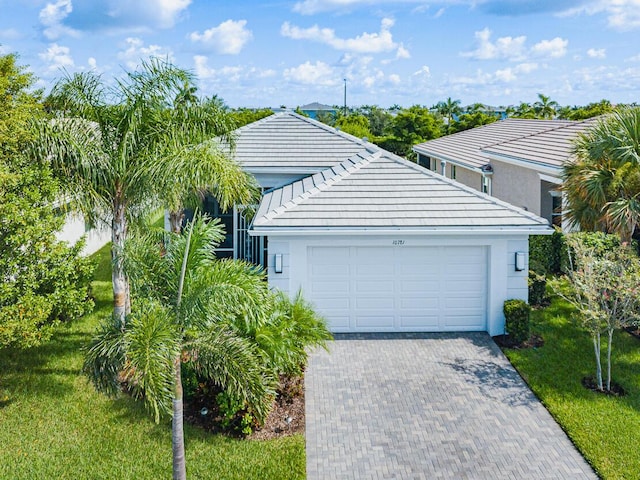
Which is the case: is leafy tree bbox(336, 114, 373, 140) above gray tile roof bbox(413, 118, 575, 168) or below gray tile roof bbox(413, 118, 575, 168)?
above

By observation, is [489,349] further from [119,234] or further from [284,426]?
[119,234]

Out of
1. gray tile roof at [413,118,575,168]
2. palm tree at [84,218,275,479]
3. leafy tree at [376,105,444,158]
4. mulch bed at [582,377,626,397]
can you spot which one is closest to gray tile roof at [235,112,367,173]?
gray tile roof at [413,118,575,168]

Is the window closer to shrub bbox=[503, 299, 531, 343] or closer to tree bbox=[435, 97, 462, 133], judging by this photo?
shrub bbox=[503, 299, 531, 343]

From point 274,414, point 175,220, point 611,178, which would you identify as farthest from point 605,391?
point 175,220

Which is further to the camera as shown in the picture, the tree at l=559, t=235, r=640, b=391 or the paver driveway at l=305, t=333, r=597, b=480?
the tree at l=559, t=235, r=640, b=391

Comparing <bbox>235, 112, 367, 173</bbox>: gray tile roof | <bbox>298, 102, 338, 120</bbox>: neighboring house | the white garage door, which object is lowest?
the white garage door

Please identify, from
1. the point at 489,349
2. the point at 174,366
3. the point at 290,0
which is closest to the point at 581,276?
the point at 489,349

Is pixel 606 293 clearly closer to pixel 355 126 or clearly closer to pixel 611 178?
pixel 611 178
